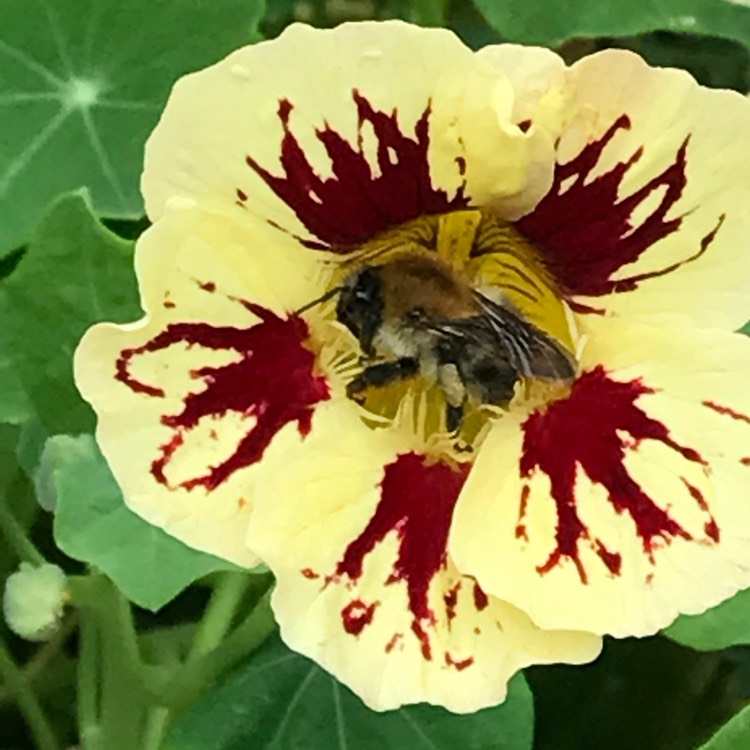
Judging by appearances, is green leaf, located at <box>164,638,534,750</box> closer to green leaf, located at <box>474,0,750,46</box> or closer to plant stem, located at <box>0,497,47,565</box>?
plant stem, located at <box>0,497,47,565</box>

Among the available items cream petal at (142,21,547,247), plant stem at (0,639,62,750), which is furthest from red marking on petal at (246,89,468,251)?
plant stem at (0,639,62,750)

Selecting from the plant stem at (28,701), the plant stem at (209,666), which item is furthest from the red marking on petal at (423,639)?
the plant stem at (28,701)

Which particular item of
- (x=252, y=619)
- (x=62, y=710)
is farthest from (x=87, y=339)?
(x=62, y=710)

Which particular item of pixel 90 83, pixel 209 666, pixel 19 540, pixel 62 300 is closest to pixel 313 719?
pixel 209 666

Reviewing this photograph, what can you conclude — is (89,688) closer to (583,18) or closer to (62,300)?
(62,300)

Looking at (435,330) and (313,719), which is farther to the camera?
(313,719)
